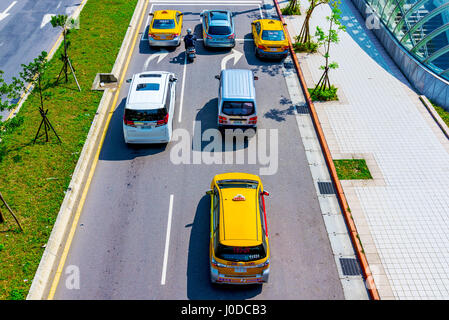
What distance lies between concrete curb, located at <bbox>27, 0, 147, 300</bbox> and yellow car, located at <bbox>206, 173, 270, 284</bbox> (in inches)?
209

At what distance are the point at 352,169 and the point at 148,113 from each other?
9.21 metres

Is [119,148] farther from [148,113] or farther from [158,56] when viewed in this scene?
[158,56]

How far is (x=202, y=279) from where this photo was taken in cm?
1112

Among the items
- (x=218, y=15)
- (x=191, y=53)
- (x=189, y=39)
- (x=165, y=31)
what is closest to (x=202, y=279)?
(x=191, y=53)

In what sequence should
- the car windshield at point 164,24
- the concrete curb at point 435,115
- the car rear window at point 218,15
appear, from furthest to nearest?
the car rear window at point 218,15
the car windshield at point 164,24
the concrete curb at point 435,115

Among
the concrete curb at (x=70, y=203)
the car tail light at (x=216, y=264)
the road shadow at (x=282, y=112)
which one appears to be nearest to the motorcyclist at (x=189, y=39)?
the concrete curb at (x=70, y=203)

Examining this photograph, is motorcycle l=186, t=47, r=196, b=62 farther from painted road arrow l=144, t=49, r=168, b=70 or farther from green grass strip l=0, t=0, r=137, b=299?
green grass strip l=0, t=0, r=137, b=299

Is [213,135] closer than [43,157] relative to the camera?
No

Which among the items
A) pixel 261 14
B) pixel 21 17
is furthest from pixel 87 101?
pixel 261 14

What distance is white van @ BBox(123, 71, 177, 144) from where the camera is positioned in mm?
14555

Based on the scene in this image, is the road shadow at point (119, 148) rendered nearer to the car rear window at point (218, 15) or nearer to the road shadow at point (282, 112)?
the road shadow at point (282, 112)

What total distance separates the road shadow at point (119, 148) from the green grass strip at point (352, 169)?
26.1ft

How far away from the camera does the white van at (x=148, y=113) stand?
14.6 m
